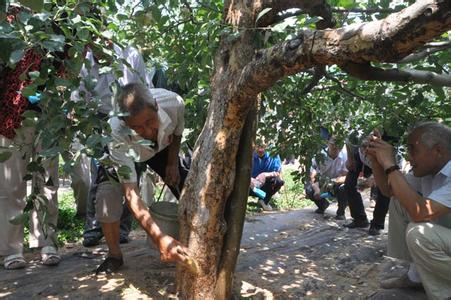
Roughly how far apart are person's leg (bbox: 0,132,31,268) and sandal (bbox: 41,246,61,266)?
14 cm

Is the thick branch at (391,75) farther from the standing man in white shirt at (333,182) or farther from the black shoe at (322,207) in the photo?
the black shoe at (322,207)

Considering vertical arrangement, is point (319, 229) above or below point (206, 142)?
below

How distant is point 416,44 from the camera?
1552 millimetres

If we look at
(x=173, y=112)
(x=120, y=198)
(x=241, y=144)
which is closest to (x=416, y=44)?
(x=241, y=144)

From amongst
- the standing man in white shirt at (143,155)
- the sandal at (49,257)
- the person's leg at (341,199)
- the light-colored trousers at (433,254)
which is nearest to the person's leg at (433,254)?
the light-colored trousers at (433,254)

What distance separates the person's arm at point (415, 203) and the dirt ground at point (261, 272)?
68 centimetres

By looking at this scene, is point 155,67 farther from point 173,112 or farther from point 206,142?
point 206,142

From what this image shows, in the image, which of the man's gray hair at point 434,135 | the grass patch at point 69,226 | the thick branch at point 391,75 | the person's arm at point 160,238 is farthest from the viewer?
the grass patch at point 69,226

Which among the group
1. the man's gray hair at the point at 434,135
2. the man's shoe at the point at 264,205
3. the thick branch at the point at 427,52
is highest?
the thick branch at the point at 427,52

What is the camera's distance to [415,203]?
96.0 inches

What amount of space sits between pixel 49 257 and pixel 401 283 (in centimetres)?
232

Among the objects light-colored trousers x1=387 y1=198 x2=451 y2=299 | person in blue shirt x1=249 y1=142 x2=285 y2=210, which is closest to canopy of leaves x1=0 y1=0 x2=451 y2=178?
light-colored trousers x1=387 y1=198 x2=451 y2=299

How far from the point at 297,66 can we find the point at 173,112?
1.14 metres

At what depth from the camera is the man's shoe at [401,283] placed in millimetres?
2883
